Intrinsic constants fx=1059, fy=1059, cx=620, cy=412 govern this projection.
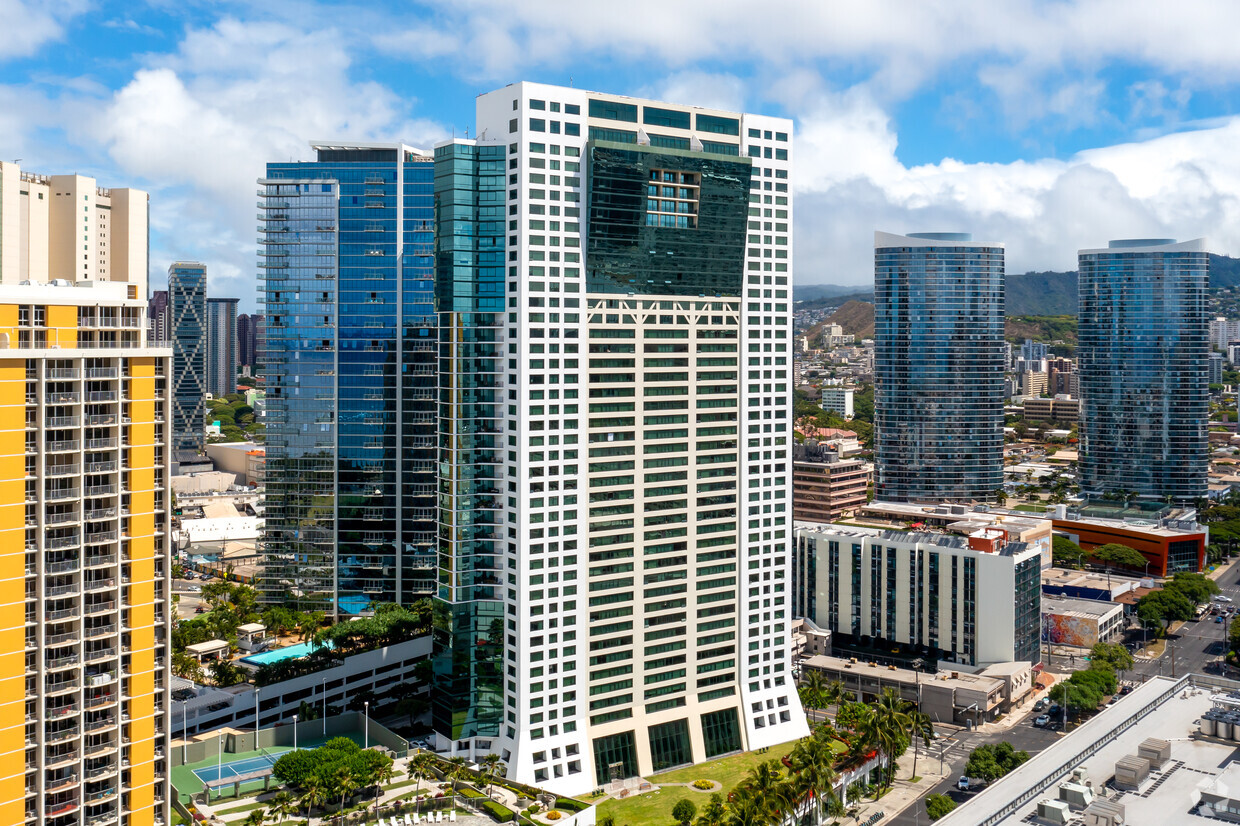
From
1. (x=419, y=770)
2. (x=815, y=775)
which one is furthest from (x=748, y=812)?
(x=419, y=770)

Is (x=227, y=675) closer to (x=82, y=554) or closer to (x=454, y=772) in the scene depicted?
(x=454, y=772)

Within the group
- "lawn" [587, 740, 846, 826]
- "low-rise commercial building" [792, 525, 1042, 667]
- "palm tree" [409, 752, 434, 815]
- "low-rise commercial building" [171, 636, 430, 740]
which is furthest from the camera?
"low-rise commercial building" [792, 525, 1042, 667]

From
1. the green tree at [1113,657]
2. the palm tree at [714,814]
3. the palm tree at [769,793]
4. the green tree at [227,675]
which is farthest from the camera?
the green tree at [1113,657]

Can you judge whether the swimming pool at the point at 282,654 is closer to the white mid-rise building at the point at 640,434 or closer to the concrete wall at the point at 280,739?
the concrete wall at the point at 280,739

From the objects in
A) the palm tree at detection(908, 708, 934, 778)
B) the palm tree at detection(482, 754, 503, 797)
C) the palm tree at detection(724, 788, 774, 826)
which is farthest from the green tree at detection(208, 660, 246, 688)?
the palm tree at detection(908, 708, 934, 778)

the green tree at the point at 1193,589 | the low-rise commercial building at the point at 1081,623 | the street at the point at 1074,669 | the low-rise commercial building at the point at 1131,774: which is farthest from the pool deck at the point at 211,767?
the green tree at the point at 1193,589

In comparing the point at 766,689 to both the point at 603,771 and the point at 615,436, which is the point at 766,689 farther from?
the point at 615,436

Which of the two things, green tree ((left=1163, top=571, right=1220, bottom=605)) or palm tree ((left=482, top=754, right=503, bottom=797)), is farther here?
green tree ((left=1163, top=571, right=1220, bottom=605))

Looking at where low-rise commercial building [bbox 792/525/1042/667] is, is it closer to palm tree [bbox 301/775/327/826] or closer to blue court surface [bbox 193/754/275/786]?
blue court surface [bbox 193/754/275/786]
